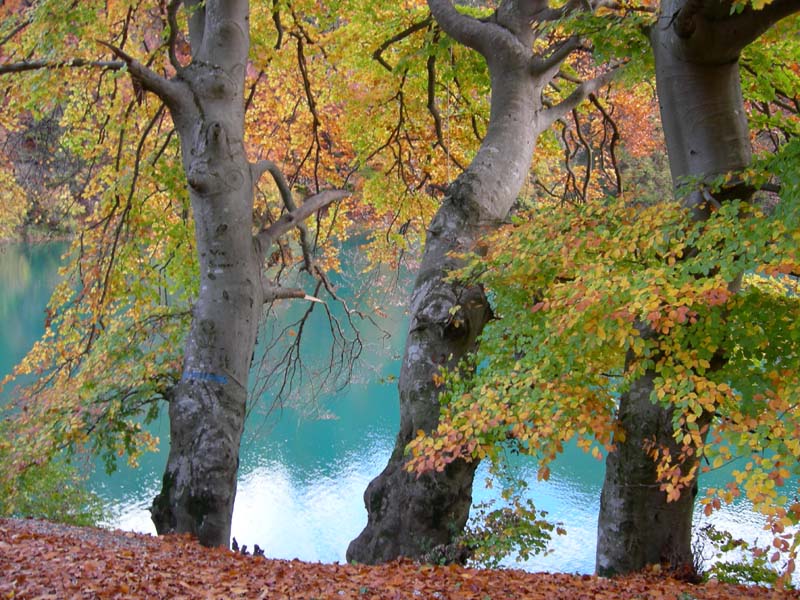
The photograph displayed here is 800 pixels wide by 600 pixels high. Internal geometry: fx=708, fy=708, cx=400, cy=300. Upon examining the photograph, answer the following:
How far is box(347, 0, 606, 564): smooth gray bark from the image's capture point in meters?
4.49

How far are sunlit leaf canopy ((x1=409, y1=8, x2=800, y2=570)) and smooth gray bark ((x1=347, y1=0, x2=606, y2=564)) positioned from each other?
0.38 metres

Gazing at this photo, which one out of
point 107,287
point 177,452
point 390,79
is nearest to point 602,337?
point 177,452

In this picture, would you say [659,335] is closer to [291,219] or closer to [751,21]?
[751,21]

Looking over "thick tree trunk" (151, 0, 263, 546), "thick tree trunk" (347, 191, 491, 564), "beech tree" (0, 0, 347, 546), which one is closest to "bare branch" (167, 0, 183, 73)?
"beech tree" (0, 0, 347, 546)

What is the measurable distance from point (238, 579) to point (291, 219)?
369 centimetres

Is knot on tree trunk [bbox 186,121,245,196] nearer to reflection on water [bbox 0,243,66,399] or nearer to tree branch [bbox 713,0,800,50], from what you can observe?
tree branch [bbox 713,0,800,50]

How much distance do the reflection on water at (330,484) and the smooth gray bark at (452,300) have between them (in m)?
2.58

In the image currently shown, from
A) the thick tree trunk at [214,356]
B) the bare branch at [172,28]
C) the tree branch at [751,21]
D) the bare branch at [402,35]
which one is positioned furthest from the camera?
the bare branch at [402,35]

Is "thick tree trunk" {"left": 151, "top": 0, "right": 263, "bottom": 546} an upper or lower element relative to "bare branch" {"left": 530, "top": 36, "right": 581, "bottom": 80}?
lower

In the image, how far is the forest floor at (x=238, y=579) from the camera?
9.92 ft

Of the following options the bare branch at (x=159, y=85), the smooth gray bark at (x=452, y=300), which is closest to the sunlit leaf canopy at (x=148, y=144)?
the bare branch at (x=159, y=85)

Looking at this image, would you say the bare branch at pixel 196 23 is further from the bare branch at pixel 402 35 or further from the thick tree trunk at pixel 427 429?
the thick tree trunk at pixel 427 429

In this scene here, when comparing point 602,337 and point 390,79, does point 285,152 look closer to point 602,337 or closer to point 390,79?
point 390,79

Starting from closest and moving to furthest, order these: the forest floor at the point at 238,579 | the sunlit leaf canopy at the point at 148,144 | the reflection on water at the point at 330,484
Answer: the forest floor at the point at 238,579 < the sunlit leaf canopy at the point at 148,144 < the reflection on water at the point at 330,484
